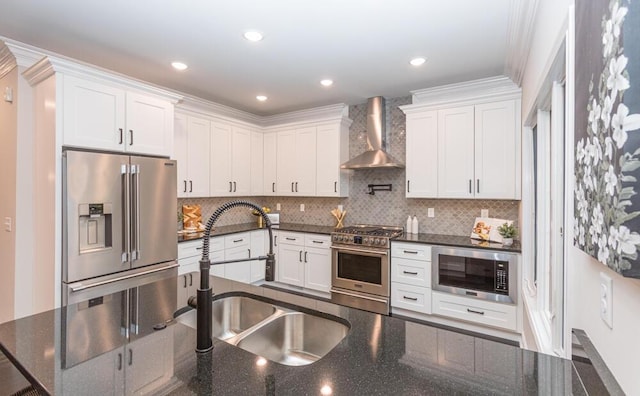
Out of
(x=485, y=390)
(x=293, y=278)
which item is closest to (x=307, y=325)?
(x=485, y=390)

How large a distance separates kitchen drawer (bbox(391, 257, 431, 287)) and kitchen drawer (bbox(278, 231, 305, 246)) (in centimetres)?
136

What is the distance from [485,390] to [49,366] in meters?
1.29

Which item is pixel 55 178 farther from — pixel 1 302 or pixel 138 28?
pixel 1 302

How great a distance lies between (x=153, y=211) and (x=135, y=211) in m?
0.18

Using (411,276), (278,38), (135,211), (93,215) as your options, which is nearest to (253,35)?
(278,38)

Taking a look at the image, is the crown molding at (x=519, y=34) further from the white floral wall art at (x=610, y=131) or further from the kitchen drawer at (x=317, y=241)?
the kitchen drawer at (x=317, y=241)

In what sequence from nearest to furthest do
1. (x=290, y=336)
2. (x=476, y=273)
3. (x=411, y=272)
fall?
(x=290, y=336) < (x=476, y=273) < (x=411, y=272)

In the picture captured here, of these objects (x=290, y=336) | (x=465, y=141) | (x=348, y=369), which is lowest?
(x=290, y=336)

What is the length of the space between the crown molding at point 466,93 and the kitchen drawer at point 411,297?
2054 mm

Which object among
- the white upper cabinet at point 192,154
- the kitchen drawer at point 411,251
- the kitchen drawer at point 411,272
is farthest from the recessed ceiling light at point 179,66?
the kitchen drawer at point 411,272

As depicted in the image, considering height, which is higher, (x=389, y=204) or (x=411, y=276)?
(x=389, y=204)

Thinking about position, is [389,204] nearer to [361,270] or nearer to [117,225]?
[361,270]

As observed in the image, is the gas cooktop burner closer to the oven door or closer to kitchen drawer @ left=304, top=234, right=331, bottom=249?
the oven door

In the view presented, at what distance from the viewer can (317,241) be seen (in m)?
4.21
